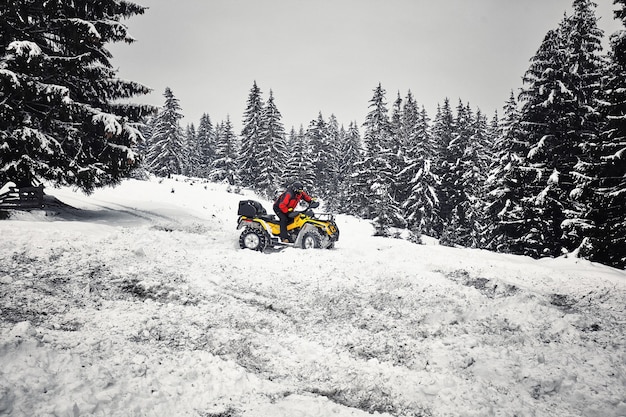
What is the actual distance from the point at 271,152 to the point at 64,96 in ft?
109

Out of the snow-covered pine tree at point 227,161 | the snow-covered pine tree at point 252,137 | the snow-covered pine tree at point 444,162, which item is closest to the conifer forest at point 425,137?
the snow-covered pine tree at point 444,162

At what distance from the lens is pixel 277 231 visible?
11539 mm

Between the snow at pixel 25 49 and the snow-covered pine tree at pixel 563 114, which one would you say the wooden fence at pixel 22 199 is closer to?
the snow at pixel 25 49

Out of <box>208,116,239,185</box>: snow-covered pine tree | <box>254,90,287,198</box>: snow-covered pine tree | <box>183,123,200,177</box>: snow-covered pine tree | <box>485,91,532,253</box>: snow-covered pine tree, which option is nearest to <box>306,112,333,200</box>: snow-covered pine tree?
<box>254,90,287,198</box>: snow-covered pine tree

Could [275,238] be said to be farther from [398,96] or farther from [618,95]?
[398,96]

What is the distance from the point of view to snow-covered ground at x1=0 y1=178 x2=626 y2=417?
13.9 ft

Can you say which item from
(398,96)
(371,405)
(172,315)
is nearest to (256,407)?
(371,405)

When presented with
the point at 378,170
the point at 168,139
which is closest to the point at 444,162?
the point at 378,170

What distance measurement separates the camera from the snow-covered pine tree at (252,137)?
151ft

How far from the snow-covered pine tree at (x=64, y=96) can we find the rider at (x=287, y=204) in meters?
5.59

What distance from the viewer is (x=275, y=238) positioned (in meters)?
11.6

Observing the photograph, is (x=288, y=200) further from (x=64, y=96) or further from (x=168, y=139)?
(x=168, y=139)

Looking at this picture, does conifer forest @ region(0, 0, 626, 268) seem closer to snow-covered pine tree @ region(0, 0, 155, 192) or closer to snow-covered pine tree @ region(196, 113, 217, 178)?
snow-covered pine tree @ region(0, 0, 155, 192)

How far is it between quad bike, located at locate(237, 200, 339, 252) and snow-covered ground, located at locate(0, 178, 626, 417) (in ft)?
3.49
